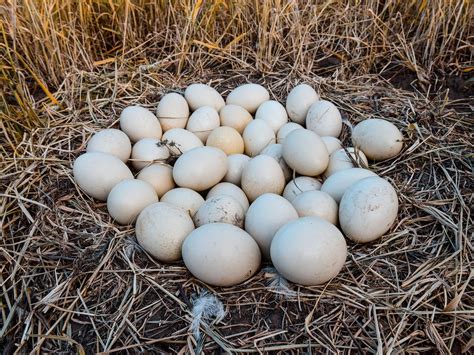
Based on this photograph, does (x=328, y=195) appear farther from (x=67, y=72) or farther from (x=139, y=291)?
(x=67, y=72)

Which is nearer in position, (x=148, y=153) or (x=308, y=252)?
(x=308, y=252)

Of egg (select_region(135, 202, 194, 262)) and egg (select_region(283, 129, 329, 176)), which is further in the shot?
egg (select_region(283, 129, 329, 176))

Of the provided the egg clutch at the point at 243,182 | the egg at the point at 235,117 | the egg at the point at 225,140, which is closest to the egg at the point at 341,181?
the egg clutch at the point at 243,182

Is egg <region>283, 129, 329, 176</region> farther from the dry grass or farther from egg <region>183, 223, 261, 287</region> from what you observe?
egg <region>183, 223, 261, 287</region>

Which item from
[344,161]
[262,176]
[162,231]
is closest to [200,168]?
[262,176]

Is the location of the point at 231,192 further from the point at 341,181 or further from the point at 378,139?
the point at 378,139

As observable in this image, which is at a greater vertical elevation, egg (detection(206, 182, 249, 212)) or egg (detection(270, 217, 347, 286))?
egg (detection(270, 217, 347, 286))

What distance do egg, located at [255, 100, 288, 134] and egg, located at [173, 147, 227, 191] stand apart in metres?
0.40

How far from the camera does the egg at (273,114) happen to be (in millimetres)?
1981

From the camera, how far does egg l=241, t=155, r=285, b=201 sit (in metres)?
1.63

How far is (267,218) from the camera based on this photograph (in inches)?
55.8

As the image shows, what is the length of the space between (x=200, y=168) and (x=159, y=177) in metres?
0.20

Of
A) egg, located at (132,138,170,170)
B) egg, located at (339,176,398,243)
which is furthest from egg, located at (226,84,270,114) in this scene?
egg, located at (339,176,398,243)

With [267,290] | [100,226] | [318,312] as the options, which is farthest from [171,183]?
[318,312]
